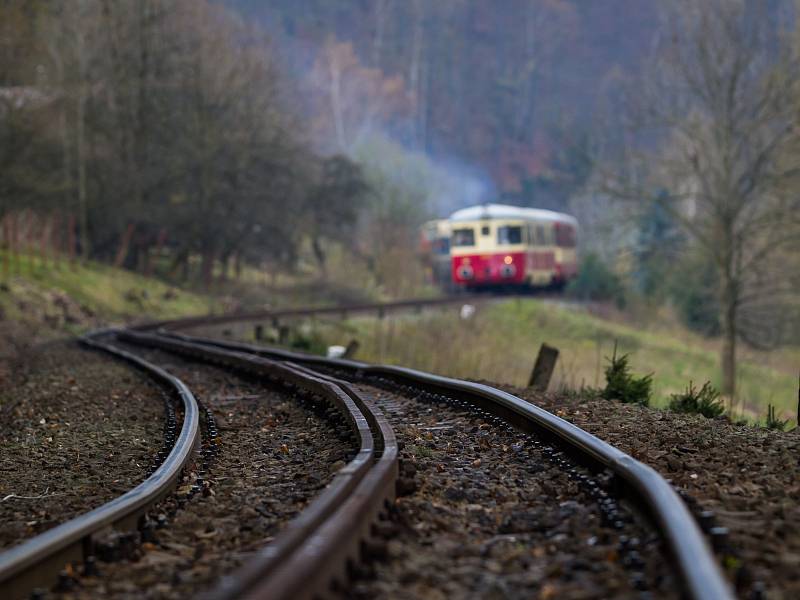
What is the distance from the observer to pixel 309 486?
19.4ft

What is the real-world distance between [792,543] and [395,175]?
51862mm

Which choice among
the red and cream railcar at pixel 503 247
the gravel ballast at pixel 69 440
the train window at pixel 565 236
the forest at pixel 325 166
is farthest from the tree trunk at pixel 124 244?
the gravel ballast at pixel 69 440

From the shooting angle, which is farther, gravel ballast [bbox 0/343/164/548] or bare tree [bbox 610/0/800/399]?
bare tree [bbox 610/0/800/399]

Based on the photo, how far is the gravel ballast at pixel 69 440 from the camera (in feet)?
20.0

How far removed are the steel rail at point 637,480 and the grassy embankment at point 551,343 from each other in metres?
5.86

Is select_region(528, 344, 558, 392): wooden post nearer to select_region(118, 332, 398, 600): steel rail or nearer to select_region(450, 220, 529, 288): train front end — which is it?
select_region(118, 332, 398, 600): steel rail

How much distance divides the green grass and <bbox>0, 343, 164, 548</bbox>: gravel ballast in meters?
13.7

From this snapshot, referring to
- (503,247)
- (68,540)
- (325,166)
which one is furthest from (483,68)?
(68,540)

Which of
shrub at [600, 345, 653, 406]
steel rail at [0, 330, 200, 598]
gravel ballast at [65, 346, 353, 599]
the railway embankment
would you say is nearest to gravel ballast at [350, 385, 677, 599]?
the railway embankment

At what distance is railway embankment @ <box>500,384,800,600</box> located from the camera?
3766 millimetres

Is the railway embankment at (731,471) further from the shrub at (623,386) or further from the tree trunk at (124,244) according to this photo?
the tree trunk at (124,244)

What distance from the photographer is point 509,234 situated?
112ft

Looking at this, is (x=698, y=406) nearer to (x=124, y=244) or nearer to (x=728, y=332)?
(x=728, y=332)

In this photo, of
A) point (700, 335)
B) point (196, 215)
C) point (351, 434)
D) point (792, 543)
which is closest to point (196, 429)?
point (351, 434)
